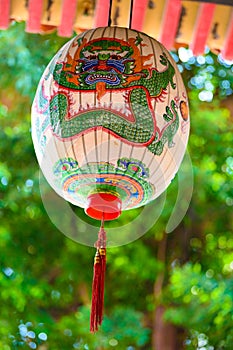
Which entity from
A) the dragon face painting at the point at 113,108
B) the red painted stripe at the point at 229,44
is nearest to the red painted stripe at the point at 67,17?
the red painted stripe at the point at 229,44

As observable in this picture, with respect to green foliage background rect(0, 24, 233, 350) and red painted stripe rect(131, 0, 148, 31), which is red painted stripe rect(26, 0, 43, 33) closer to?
red painted stripe rect(131, 0, 148, 31)

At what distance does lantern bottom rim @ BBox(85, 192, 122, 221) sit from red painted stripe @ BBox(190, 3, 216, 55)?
2.92 feet

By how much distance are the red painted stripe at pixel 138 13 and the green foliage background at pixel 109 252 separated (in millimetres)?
1191

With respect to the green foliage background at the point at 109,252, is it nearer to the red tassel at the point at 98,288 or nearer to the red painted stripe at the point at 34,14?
the red painted stripe at the point at 34,14

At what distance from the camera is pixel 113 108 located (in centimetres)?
128

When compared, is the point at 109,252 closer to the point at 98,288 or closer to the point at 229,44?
the point at 229,44

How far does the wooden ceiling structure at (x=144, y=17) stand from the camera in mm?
2102

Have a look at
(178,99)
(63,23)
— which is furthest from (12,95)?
(178,99)

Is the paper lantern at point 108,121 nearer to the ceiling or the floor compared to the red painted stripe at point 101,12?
nearer to the floor

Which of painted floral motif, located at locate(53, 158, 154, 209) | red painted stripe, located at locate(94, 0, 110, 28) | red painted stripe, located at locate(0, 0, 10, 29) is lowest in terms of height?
painted floral motif, located at locate(53, 158, 154, 209)

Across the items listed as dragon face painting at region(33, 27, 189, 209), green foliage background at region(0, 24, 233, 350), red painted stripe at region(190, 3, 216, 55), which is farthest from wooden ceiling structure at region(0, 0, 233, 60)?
green foliage background at region(0, 24, 233, 350)

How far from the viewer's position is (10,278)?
11.0ft

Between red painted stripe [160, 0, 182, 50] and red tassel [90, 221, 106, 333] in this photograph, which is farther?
red painted stripe [160, 0, 182, 50]

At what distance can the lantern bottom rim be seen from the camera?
1.36 meters
